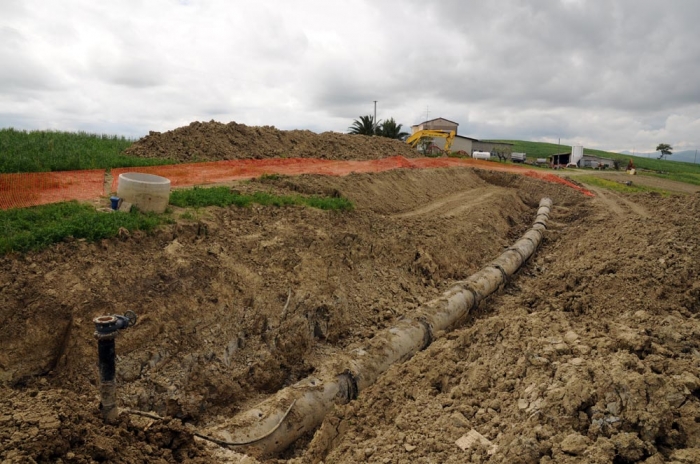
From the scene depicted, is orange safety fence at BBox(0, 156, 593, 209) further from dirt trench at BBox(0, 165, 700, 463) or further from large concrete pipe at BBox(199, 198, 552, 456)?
large concrete pipe at BBox(199, 198, 552, 456)

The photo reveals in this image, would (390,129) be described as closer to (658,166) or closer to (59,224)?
(59,224)

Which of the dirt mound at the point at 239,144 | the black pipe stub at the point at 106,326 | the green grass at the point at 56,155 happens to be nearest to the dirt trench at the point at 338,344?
the black pipe stub at the point at 106,326

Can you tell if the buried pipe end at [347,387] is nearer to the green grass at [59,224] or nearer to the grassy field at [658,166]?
the green grass at [59,224]

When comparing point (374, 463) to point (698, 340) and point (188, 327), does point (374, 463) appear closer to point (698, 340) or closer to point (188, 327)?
point (188, 327)

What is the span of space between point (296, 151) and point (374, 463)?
14.9 meters

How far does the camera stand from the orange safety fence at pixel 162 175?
26.6 feet

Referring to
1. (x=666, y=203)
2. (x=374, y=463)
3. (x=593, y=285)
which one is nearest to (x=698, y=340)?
(x=593, y=285)

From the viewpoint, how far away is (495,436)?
13.4ft

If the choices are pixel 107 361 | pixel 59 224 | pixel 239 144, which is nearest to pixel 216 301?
pixel 59 224

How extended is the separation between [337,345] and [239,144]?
10771 mm

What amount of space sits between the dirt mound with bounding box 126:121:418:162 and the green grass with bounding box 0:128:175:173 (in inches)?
42.9

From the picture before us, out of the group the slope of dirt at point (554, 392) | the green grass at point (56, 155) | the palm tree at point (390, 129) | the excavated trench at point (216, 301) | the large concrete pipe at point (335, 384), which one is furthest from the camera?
the palm tree at point (390, 129)

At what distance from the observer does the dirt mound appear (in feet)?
48.0

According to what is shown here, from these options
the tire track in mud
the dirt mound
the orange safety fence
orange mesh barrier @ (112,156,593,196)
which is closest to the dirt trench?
orange mesh barrier @ (112,156,593,196)
